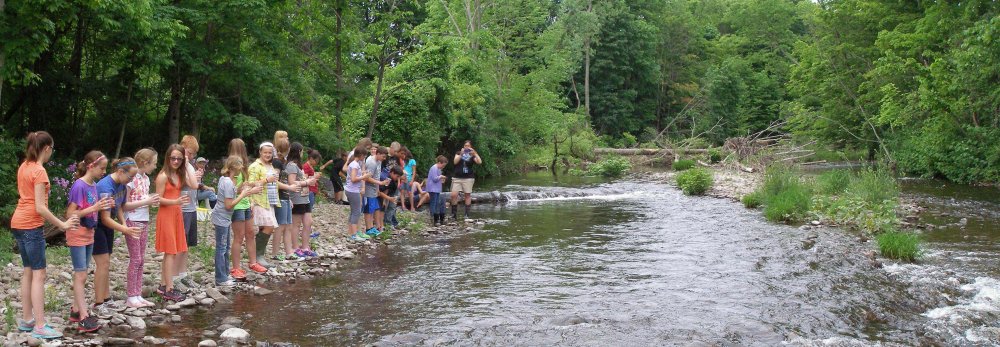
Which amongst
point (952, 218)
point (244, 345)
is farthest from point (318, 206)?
point (952, 218)

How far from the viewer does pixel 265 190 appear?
29.0 feet

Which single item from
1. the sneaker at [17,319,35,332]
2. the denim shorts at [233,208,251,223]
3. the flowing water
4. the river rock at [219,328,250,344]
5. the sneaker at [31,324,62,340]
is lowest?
the flowing water

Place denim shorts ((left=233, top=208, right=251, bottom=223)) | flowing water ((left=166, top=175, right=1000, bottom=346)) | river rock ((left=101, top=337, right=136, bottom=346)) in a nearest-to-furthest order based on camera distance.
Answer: river rock ((left=101, top=337, right=136, bottom=346)) < flowing water ((left=166, top=175, right=1000, bottom=346)) < denim shorts ((left=233, top=208, right=251, bottom=223))

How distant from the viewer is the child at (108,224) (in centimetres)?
641

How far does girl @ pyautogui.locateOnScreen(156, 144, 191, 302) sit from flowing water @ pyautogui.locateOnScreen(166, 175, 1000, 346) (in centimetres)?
73

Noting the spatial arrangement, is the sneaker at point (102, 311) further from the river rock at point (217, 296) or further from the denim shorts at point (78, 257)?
the river rock at point (217, 296)

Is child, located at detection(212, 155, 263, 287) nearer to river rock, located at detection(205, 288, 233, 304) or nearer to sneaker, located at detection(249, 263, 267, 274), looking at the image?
river rock, located at detection(205, 288, 233, 304)

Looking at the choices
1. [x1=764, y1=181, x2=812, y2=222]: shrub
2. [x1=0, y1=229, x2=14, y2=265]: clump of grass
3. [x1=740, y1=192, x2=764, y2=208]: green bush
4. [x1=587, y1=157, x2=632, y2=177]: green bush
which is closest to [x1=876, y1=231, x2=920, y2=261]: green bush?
[x1=764, y1=181, x2=812, y2=222]: shrub

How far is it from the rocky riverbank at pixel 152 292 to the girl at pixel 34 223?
16 centimetres

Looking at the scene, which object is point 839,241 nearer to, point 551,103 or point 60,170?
point 60,170

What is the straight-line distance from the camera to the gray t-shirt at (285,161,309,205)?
9.58m

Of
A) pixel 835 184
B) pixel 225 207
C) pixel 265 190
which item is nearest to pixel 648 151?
pixel 835 184

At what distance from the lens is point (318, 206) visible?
15719 millimetres

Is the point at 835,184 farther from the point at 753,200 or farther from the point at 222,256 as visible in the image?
the point at 222,256
